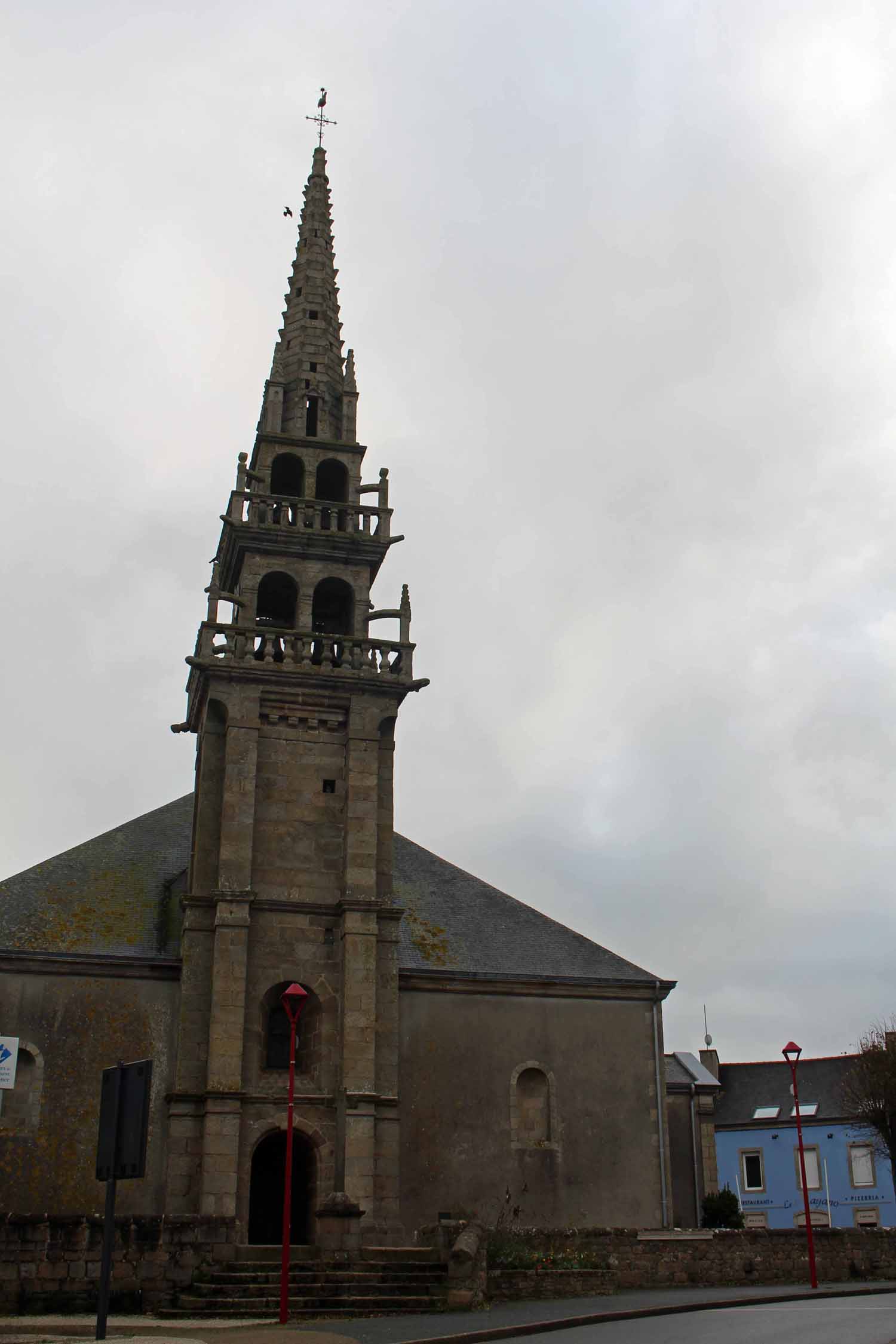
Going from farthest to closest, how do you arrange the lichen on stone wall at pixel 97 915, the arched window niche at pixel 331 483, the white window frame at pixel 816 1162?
the white window frame at pixel 816 1162, the arched window niche at pixel 331 483, the lichen on stone wall at pixel 97 915

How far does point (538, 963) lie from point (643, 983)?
242cm

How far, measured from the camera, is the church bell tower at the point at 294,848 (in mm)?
24234

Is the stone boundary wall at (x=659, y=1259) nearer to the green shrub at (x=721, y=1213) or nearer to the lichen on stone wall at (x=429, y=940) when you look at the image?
the lichen on stone wall at (x=429, y=940)

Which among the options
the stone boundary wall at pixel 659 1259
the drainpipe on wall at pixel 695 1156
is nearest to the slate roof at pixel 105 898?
the stone boundary wall at pixel 659 1259

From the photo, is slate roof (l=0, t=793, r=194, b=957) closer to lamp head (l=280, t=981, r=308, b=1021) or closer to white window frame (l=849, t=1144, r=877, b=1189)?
lamp head (l=280, t=981, r=308, b=1021)

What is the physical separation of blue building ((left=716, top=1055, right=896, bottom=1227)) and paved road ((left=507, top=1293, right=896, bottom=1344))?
99.3ft

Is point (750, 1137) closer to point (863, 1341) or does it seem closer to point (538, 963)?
point (538, 963)

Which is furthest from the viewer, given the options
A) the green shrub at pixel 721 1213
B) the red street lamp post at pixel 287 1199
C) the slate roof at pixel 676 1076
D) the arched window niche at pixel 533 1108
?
the green shrub at pixel 721 1213

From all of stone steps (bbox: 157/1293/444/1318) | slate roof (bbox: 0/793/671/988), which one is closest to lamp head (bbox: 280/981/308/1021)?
stone steps (bbox: 157/1293/444/1318)

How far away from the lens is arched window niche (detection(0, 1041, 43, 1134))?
24047 millimetres

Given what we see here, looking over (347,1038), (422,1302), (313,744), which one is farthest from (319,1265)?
(313,744)

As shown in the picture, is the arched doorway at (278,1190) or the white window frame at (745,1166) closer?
the arched doorway at (278,1190)

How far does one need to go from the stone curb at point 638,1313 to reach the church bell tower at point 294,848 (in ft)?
19.8

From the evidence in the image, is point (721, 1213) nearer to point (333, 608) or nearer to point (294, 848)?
point (294, 848)
